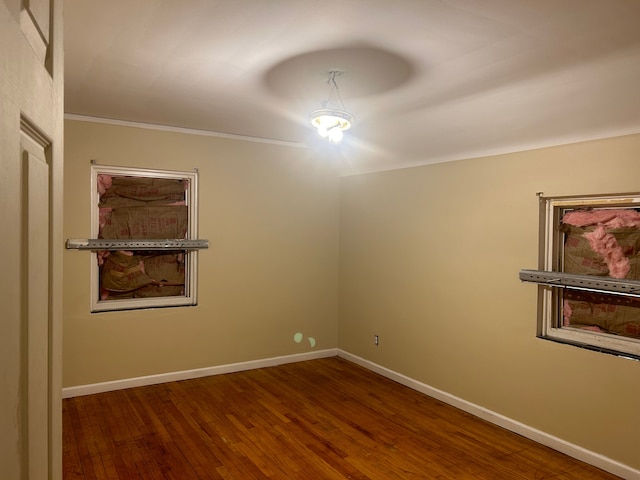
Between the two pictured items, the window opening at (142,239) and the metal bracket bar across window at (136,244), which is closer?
the metal bracket bar across window at (136,244)

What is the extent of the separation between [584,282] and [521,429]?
1.21 m

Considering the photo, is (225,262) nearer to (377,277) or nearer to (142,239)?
(142,239)

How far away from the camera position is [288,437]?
3.39 m

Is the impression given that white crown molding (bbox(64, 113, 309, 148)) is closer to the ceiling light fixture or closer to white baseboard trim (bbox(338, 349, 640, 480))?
the ceiling light fixture

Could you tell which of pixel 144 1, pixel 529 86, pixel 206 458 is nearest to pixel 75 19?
pixel 144 1

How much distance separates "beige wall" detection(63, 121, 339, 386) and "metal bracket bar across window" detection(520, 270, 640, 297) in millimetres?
2472

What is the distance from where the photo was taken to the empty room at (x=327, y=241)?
2.00 metres

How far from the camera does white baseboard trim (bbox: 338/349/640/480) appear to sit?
2.92 metres

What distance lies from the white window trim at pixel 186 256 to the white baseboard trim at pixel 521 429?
2.07m

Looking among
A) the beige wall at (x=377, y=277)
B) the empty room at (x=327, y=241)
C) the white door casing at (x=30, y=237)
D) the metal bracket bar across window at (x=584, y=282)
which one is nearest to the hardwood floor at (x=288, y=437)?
the empty room at (x=327, y=241)

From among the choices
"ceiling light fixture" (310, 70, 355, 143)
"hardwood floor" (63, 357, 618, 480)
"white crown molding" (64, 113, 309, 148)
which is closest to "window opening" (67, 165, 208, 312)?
"white crown molding" (64, 113, 309, 148)

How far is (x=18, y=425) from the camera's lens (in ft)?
1.96

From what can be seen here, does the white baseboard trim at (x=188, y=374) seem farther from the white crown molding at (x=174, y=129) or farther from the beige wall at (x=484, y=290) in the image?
the white crown molding at (x=174, y=129)

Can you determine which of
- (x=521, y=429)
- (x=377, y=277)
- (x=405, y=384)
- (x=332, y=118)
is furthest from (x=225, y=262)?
(x=521, y=429)
